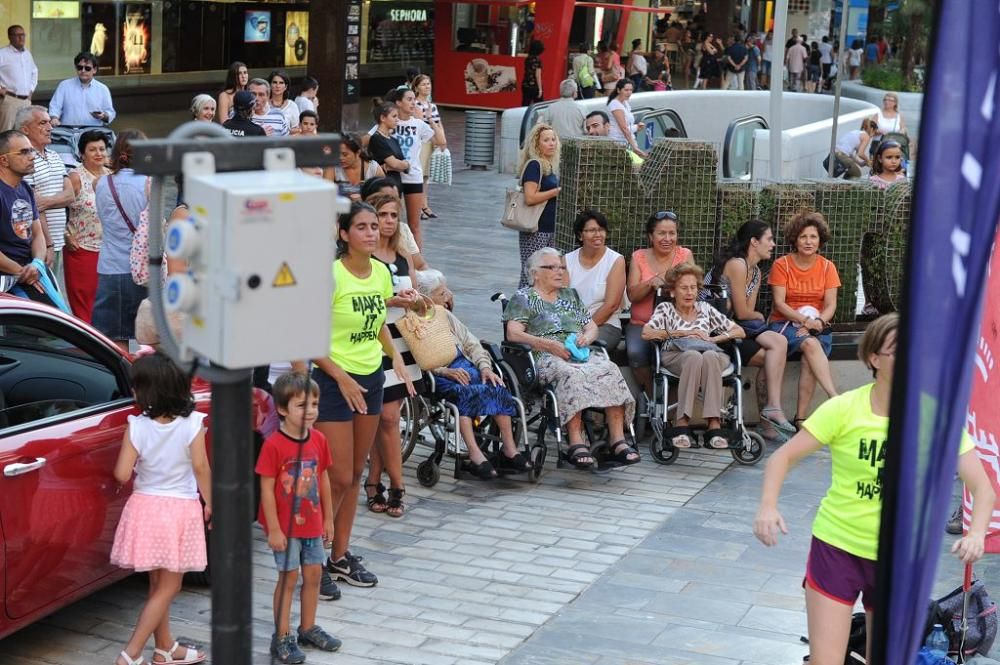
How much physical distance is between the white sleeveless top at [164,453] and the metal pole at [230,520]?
2997 millimetres

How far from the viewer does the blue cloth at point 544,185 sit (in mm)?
12352

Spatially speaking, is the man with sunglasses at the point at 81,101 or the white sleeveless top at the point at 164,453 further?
the man with sunglasses at the point at 81,101

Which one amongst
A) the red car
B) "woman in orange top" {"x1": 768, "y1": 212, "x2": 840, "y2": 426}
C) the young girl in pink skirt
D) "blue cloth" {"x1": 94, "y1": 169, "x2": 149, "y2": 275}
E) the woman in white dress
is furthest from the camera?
"woman in orange top" {"x1": 768, "y1": 212, "x2": 840, "y2": 426}

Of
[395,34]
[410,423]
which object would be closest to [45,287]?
[410,423]

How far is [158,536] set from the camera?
6.27 m

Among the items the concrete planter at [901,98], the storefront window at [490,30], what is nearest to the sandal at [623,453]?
the concrete planter at [901,98]

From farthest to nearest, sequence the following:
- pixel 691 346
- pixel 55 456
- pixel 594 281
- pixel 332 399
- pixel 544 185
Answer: pixel 544 185 → pixel 594 281 → pixel 691 346 → pixel 332 399 → pixel 55 456

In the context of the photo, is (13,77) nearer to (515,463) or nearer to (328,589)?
(515,463)

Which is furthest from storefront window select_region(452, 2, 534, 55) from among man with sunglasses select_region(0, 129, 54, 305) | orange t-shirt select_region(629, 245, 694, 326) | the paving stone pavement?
man with sunglasses select_region(0, 129, 54, 305)

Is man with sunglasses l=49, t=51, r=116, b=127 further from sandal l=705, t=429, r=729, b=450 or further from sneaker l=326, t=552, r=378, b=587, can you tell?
sneaker l=326, t=552, r=378, b=587

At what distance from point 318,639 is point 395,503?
193 centimetres

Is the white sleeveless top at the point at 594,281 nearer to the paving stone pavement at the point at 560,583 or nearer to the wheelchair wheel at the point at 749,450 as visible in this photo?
the paving stone pavement at the point at 560,583

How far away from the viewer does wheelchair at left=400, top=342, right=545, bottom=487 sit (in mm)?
8984

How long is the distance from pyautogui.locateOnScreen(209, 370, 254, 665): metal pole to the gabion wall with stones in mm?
7440
